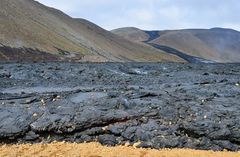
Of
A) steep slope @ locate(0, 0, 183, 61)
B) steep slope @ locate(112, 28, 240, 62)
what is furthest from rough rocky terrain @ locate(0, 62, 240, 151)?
steep slope @ locate(112, 28, 240, 62)

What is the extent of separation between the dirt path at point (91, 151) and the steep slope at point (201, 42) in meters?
106

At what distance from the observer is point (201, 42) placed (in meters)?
142

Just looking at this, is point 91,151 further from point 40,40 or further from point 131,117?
point 40,40

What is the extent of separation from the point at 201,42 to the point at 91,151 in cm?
13642

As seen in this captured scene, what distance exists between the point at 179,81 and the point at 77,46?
50307 mm

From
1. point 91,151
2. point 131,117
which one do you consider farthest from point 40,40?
point 91,151

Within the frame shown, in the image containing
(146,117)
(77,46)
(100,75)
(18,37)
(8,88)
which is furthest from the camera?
(77,46)

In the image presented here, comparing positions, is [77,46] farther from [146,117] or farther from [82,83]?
[146,117]

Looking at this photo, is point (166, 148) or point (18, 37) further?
point (18, 37)

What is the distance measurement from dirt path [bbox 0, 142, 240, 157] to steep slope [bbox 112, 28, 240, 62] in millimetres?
106360

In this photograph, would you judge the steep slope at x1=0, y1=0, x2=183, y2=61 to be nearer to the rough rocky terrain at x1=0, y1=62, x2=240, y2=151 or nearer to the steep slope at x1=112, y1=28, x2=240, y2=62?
the rough rocky terrain at x1=0, y1=62, x2=240, y2=151

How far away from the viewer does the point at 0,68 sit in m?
19.1

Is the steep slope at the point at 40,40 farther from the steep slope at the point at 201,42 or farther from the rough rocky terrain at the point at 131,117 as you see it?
the steep slope at the point at 201,42

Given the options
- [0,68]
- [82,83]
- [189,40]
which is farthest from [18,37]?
[189,40]
